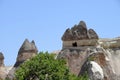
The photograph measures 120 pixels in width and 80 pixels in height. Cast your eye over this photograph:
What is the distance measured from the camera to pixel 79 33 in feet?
106

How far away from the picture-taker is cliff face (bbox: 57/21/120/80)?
3059 cm

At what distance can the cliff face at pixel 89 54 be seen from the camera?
30594 mm

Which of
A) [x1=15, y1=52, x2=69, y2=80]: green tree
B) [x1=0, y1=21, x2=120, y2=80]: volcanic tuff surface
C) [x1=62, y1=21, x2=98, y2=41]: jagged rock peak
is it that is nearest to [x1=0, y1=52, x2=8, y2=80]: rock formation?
[x1=0, y1=21, x2=120, y2=80]: volcanic tuff surface

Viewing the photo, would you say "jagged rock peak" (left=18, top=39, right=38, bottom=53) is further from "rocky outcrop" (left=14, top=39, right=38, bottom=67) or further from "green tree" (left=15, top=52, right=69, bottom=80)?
"green tree" (left=15, top=52, right=69, bottom=80)

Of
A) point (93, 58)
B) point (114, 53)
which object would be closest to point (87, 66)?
point (93, 58)

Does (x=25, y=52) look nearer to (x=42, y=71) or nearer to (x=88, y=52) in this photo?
(x=88, y=52)

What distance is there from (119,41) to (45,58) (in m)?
8.93

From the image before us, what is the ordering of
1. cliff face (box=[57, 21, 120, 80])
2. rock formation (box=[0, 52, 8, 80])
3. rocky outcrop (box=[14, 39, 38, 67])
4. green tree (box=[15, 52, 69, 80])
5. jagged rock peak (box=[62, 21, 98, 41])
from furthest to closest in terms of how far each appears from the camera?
rock formation (box=[0, 52, 8, 80]), rocky outcrop (box=[14, 39, 38, 67]), jagged rock peak (box=[62, 21, 98, 41]), cliff face (box=[57, 21, 120, 80]), green tree (box=[15, 52, 69, 80])

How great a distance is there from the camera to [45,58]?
989 inches

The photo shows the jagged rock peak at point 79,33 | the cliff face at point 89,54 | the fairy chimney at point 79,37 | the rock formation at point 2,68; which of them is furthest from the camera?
the rock formation at point 2,68

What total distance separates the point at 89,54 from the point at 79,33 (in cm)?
191

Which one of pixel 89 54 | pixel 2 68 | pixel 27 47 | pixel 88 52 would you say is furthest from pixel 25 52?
pixel 89 54

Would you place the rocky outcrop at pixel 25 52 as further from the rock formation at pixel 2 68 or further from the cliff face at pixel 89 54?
the cliff face at pixel 89 54

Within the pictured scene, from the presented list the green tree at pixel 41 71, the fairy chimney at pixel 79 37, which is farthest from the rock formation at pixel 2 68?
the green tree at pixel 41 71
